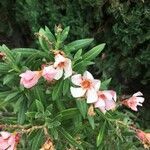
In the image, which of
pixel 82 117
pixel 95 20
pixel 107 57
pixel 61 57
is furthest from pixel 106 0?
pixel 61 57

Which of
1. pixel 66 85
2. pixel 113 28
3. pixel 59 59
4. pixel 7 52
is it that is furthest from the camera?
pixel 113 28

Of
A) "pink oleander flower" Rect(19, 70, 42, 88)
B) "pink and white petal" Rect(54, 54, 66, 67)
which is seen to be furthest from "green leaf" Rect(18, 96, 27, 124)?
"pink and white petal" Rect(54, 54, 66, 67)

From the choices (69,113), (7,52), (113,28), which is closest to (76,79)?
(69,113)

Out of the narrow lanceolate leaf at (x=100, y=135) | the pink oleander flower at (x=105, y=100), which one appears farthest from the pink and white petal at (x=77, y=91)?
the narrow lanceolate leaf at (x=100, y=135)

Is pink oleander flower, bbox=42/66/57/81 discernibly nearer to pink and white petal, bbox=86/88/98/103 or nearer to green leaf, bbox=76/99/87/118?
pink and white petal, bbox=86/88/98/103

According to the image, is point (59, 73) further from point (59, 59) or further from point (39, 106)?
point (39, 106)

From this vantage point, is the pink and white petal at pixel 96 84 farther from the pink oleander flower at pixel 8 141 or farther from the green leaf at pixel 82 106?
the pink oleander flower at pixel 8 141
